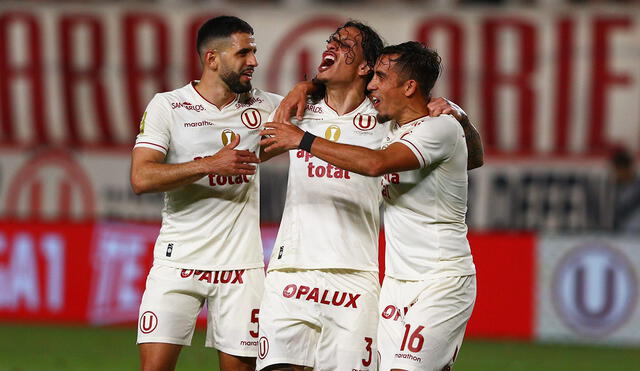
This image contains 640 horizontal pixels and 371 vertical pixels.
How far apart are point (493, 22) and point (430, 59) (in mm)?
9678

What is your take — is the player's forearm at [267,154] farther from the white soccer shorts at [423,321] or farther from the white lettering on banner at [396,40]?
the white lettering on banner at [396,40]

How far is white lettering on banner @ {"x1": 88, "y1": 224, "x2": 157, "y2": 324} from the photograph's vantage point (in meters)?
12.9

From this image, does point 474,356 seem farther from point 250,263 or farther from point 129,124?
point 129,124

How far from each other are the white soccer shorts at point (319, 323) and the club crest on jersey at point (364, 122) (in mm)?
796

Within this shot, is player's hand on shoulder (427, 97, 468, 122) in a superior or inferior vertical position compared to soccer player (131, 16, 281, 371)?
superior

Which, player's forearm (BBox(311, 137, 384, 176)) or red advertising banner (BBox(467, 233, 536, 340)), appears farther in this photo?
red advertising banner (BBox(467, 233, 536, 340))

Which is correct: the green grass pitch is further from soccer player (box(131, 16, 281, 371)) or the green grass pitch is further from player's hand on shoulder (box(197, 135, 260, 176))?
player's hand on shoulder (box(197, 135, 260, 176))

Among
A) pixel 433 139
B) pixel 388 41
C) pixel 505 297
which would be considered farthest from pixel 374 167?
pixel 388 41

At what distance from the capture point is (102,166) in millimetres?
15852

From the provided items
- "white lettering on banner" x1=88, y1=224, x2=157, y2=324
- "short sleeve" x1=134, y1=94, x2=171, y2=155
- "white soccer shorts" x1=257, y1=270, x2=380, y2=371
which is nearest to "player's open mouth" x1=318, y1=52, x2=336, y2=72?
"short sleeve" x1=134, y1=94, x2=171, y2=155

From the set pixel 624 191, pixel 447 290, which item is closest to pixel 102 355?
pixel 447 290

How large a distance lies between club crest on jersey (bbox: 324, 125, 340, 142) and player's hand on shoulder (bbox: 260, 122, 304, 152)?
1.19 ft

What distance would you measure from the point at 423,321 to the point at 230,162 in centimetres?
129

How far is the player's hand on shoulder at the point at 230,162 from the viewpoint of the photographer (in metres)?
6.20
